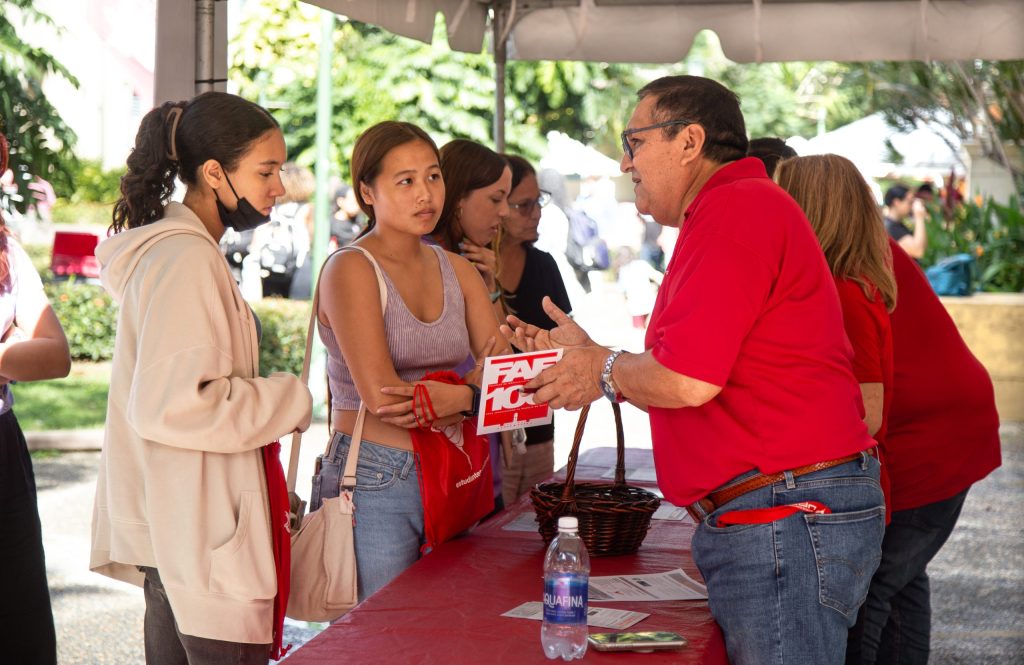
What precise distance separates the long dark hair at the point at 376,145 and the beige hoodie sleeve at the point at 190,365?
801mm

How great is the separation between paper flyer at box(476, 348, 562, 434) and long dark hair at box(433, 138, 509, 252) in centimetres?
119

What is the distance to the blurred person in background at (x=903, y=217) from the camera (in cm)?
1052

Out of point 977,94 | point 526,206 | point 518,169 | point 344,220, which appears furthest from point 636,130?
point 977,94

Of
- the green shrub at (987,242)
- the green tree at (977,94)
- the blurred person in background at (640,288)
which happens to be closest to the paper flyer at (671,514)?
the green tree at (977,94)

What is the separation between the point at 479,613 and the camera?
2490mm

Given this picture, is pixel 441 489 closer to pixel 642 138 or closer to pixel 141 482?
pixel 141 482

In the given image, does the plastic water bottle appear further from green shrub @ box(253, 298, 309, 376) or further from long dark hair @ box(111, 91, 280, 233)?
green shrub @ box(253, 298, 309, 376)

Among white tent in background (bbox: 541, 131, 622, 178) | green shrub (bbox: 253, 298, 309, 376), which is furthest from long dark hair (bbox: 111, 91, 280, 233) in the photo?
white tent in background (bbox: 541, 131, 622, 178)

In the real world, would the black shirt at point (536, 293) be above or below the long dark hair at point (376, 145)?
below

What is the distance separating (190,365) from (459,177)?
165 cm

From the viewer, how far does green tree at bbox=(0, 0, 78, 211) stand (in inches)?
226

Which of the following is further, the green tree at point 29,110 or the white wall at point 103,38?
the green tree at point 29,110

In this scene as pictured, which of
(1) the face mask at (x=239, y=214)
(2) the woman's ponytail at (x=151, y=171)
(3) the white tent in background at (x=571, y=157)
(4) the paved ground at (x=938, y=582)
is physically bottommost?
(4) the paved ground at (x=938, y=582)

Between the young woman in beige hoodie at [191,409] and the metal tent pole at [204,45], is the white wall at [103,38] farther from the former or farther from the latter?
the young woman in beige hoodie at [191,409]
